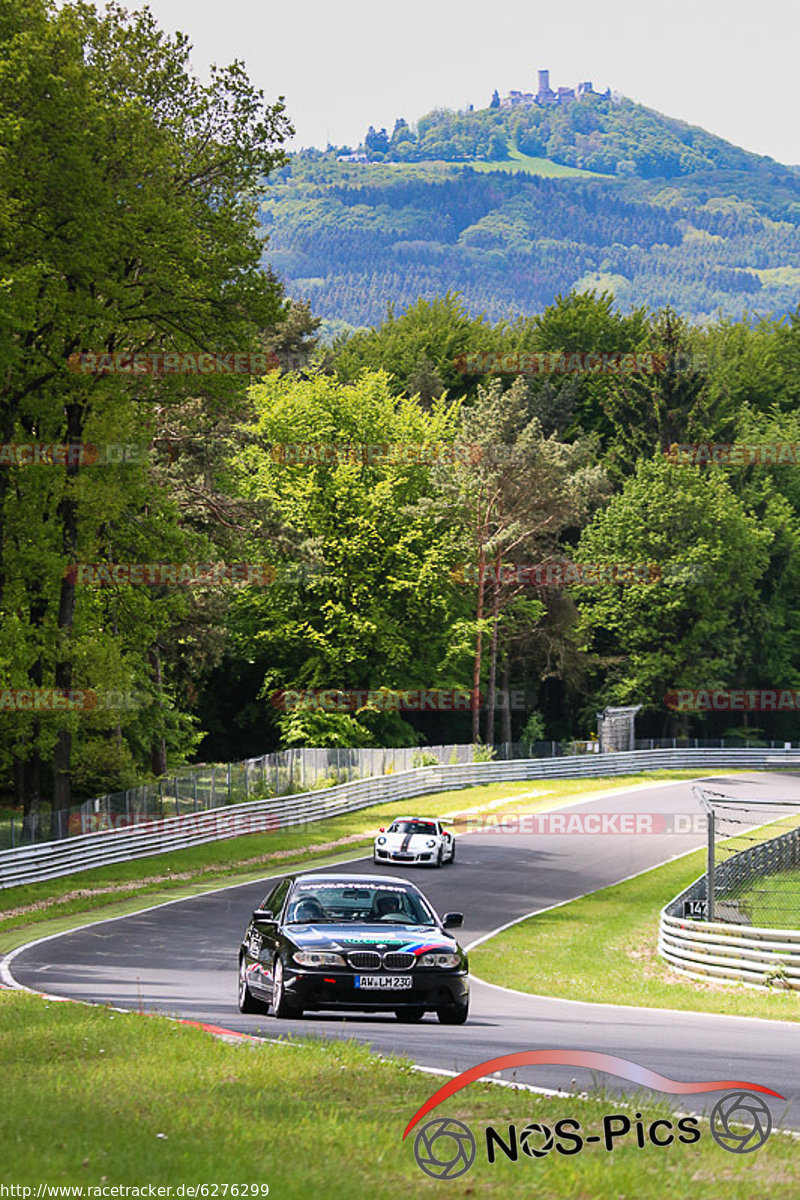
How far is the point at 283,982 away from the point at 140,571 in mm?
31495

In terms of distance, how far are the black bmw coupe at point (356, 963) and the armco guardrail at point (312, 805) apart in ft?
64.0

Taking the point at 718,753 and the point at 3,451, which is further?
the point at 718,753

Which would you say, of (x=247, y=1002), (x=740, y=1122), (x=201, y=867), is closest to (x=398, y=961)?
(x=247, y=1002)

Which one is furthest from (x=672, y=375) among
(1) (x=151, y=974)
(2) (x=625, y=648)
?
A: (1) (x=151, y=974)

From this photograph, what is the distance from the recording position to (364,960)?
1370 centimetres

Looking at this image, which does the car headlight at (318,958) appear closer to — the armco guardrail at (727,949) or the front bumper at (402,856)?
the armco guardrail at (727,949)

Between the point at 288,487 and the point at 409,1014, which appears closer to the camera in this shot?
the point at 409,1014

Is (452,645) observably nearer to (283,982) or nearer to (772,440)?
(772,440)

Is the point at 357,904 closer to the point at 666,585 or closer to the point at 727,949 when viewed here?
the point at 727,949

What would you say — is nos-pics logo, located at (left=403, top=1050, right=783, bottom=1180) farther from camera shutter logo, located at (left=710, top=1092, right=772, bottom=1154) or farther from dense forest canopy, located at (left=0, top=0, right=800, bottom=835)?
dense forest canopy, located at (left=0, top=0, right=800, bottom=835)

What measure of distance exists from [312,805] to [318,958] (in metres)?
36.1

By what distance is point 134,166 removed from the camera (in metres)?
34.8

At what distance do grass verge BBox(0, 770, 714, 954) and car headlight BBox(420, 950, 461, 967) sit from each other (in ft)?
39.8

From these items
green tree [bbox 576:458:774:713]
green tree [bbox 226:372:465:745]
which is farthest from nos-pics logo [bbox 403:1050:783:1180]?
green tree [bbox 576:458:774:713]
